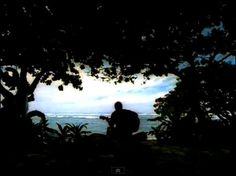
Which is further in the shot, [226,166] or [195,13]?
[195,13]

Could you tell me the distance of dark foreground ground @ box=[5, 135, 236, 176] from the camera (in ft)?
28.3

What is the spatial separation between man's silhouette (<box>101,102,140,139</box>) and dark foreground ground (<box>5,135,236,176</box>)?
274 mm

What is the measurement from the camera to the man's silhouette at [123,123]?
29.6 ft

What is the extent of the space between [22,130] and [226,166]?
5841 mm

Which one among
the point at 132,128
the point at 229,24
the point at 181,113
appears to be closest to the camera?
the point at 132,128

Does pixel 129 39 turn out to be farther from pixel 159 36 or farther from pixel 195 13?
pixel 195 13

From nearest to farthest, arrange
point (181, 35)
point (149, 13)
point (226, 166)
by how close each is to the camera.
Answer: point (226, 166)
point (149, 13)
point (181, 35)

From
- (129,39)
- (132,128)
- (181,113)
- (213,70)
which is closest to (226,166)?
(132,128)

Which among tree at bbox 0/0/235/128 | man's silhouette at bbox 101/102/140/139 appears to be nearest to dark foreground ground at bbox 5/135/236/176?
man's silhouette at bbox 101/102/140/139

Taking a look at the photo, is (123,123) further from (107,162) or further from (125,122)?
(107,162)

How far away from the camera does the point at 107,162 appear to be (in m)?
10.6

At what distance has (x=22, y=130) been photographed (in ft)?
37.3

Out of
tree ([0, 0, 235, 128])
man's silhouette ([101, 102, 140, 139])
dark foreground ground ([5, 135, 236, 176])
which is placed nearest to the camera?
dark foreground ground ([5, 135, 236, 176])

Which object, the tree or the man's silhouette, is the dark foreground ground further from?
the tree
